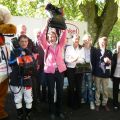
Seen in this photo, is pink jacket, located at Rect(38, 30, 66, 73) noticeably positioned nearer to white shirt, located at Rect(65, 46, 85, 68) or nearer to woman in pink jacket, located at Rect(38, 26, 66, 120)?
woman in pink jacket, located at Rect(38, 26, 66, 120)

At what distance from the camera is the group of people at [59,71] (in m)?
5.76

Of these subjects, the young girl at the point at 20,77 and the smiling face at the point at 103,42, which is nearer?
the young girl at the point at 20,77

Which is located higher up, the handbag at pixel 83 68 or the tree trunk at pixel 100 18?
the tree trunk at pixel 100 18

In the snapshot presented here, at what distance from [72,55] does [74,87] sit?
764mm

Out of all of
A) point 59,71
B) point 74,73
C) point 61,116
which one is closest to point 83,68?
point 74,73

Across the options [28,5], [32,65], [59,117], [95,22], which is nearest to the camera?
[32,65]

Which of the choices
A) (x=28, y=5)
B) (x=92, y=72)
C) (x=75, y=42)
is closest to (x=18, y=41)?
(x=75, y=42)

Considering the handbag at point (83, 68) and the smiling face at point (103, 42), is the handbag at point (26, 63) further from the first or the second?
the smiling face at point (103, 42)

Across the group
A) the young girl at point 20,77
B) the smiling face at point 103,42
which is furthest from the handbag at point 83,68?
the young girl at point 20,77

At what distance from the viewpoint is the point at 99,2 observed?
12.2 metres

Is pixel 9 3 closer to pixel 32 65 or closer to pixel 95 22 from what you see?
pixel 95 22

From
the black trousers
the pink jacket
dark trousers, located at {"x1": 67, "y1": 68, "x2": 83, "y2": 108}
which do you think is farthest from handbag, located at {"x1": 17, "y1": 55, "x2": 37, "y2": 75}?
the black trousers

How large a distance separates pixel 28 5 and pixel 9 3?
1.47 m

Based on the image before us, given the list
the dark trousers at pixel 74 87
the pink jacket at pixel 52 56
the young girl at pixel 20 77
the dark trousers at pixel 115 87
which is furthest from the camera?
the dark trousers at pixel 115 87
